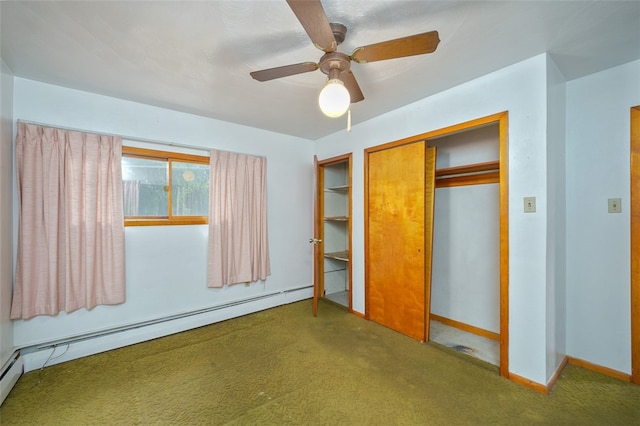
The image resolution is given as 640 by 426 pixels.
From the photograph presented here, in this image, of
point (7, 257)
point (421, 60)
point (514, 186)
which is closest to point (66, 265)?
point (7, 257)

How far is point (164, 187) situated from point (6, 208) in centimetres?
112

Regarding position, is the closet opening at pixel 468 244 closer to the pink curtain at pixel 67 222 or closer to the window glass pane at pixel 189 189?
the window glass pane at pixel 189 189

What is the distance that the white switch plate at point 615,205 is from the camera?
197cm

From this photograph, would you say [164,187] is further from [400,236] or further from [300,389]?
[400,236]

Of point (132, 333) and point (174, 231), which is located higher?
point (174, 231)

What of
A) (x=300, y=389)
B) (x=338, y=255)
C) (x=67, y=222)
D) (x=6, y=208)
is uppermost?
(x=6, y=208)

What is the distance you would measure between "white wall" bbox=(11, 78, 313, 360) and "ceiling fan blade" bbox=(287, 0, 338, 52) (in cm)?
217

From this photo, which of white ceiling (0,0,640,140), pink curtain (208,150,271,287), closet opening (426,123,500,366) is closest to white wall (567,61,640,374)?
white ceiling (0,0,640,140)

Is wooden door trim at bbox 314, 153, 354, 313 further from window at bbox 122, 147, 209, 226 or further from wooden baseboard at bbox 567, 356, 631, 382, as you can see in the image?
wooden baseboard at bbox 567, 356, 631, 382

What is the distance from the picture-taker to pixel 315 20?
1.14 metres

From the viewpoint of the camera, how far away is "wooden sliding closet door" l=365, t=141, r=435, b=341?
2572 millimetres

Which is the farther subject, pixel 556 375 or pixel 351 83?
pixel 556 375

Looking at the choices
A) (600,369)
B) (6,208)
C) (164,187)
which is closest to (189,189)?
(164,187)

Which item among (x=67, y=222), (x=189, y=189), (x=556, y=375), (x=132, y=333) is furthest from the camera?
(x=189, y=189)
